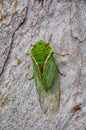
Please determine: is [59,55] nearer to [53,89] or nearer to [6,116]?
[53,89]

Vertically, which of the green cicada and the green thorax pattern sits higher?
the green thorax pattern

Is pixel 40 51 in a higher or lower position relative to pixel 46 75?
higher

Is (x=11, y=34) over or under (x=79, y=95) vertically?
over

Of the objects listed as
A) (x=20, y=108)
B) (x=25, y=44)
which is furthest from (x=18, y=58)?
(x=20, y=108)

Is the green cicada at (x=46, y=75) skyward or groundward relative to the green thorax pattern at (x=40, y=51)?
groundward
